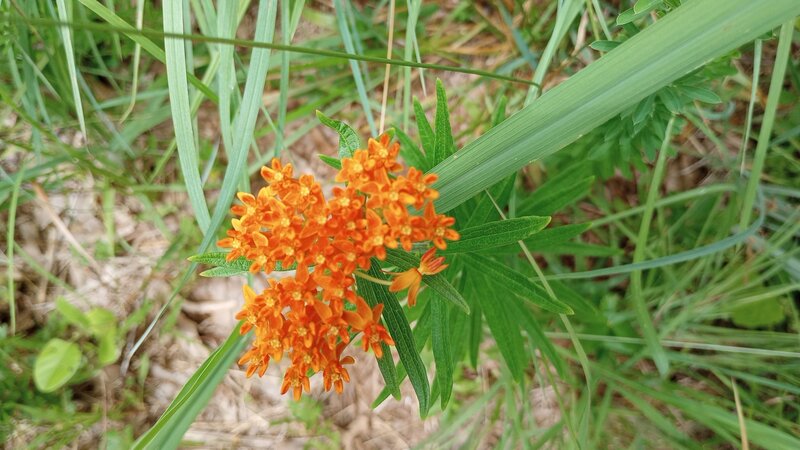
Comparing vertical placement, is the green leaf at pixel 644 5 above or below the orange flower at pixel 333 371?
above

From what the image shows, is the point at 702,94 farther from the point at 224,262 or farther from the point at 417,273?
the point at 224,262

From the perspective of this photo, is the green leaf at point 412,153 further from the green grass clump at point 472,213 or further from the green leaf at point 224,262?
the green leaf at point 224,262

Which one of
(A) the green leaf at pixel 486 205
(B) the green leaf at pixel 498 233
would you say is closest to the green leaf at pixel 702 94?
(A) the green leaf at pixel 486 205

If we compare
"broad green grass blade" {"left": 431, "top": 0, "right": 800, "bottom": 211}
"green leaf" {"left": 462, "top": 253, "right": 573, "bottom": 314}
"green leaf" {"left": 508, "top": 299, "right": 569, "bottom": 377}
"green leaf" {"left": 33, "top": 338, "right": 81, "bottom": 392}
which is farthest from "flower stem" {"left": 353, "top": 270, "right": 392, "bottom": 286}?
"green leaf" {"left": 33, "top": 338, "right": 81, "bottom": 392}

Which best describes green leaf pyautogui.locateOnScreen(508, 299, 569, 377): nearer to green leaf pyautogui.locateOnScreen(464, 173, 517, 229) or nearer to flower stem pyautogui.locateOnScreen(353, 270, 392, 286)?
green leaf pyautogui.locateOnScreen(464, 173, 517, 229)

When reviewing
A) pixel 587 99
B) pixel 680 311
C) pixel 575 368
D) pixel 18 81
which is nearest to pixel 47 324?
pixel 18 81

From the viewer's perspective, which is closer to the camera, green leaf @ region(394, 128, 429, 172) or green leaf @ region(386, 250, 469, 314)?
green leaf @ region(386, 250, 469, 314)
